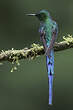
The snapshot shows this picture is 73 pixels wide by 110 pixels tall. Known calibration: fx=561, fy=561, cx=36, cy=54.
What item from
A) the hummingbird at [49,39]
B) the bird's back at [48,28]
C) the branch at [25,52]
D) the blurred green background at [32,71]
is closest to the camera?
the hummingbird at [49,39]

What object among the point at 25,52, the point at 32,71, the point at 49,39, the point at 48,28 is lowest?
the point at 25,52

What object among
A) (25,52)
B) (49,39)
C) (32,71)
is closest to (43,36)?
(49,39)

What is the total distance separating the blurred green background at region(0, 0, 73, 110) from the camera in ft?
38.2

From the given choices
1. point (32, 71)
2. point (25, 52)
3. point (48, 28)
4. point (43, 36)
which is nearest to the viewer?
point (25, 52)

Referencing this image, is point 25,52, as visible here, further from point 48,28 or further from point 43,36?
point 48,28

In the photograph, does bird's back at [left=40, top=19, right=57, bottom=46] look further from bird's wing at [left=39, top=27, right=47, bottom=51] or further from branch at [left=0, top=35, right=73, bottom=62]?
branch at [left=0, top=35, right=73, bottom=62]

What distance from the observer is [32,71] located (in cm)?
1180

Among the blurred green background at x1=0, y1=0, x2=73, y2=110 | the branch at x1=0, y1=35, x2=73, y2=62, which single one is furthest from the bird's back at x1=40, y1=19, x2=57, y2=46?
the blurred green background at x1=0, y1=0, x2=73, y2=110

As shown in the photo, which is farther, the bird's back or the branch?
the bird's back

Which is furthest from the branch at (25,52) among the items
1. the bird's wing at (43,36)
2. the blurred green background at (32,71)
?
the blurred green background at (32,71)

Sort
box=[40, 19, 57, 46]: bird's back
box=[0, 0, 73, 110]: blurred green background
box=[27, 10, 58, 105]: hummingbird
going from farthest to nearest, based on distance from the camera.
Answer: box=[0, 0, 73, 110]: blurred green background < box=[40, 19, 57, 46]: bird's back < box=[27, 10, 58, 105]: hummingbird

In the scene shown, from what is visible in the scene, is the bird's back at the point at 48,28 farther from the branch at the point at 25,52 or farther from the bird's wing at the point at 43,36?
the branch at the point at 25,52

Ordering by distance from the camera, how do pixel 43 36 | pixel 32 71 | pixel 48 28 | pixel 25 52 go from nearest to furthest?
pixel 25 52
pixel 43 36
pixel 48 28
pixel 32 71

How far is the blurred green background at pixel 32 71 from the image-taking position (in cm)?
1164
